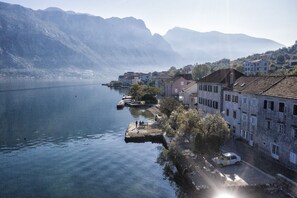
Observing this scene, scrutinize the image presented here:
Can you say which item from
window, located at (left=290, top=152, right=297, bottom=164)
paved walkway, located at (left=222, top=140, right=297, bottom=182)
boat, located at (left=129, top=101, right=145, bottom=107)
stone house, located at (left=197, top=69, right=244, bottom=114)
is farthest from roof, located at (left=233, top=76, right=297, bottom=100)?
boat, located at (left=129, top=101, right=145, bottom=107)

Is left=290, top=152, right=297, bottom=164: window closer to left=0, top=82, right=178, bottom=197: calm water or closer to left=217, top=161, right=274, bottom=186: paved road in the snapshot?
left=217, top=161, right=274, bottom=186: paved road

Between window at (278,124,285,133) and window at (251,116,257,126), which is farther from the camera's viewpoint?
window at (251,116,257,126)

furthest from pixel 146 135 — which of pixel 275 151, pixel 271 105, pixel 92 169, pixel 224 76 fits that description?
pixel 271 105

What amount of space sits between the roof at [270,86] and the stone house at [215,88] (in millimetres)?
2809

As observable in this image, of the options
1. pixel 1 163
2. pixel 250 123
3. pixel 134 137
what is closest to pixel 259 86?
pixel 250 123

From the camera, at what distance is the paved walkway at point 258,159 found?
3606 cm

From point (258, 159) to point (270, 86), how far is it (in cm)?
1121

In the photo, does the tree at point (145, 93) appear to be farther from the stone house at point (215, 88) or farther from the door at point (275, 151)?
the door at point (275, 151)

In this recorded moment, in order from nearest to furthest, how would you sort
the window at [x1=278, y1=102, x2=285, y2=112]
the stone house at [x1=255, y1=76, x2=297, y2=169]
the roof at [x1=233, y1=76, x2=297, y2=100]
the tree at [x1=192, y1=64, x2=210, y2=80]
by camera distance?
1. the stone house at [x1=255, y1=76, x2=297, y2=169]
2. the window at [x1=278, y1=102, x2=285, y2=112]
3. the roof at [x1=233, y1=76, x2=297, y2=100]
4. the tree at [x1=192, y1=64, x2=210, y2=80]

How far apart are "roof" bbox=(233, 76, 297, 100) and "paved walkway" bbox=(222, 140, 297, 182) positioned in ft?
29.5

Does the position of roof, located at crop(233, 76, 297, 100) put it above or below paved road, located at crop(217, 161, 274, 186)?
above

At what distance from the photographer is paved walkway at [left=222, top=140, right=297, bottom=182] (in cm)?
3606

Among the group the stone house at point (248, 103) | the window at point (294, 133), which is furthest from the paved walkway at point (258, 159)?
the window at point (294, 133)

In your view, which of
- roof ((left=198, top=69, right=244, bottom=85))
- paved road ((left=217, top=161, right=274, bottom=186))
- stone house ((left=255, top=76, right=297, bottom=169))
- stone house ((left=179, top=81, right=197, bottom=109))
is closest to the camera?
paved road ((left=217, top=161, right=274, bottom=186))
